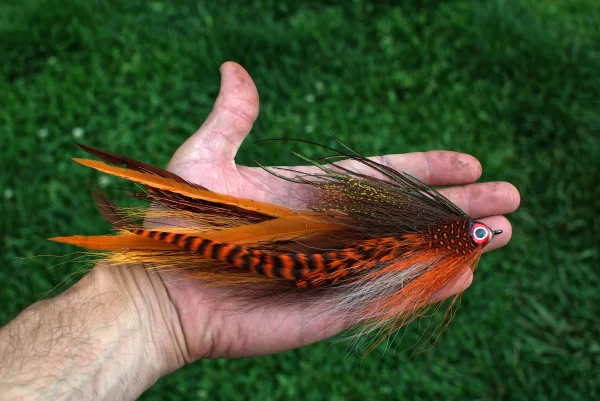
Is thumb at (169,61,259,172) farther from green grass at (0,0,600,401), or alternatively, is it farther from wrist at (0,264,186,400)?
green grass at (0,0,600,401)

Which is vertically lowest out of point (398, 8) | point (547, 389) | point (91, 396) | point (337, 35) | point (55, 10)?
point (91, 396)

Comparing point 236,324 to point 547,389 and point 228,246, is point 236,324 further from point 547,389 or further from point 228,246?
point 547,389

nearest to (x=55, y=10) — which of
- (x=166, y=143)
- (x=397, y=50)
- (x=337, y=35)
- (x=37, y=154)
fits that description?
(x=37, y=154)

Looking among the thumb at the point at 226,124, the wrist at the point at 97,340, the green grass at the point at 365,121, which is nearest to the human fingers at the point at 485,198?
the green grass at the point at 365,121

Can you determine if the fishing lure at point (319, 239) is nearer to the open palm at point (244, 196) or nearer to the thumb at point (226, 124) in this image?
the open palm at point (244, 196)

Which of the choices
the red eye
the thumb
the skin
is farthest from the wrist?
the red eye
